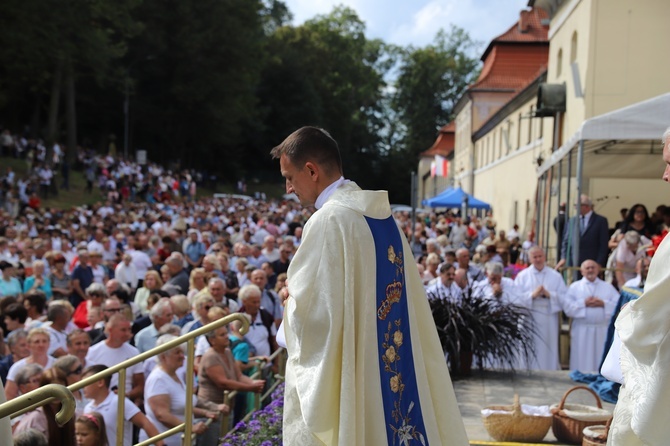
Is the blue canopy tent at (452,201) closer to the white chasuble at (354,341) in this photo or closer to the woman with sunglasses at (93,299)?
the woman with sunglasses at (93,299)

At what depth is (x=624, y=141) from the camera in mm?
11602

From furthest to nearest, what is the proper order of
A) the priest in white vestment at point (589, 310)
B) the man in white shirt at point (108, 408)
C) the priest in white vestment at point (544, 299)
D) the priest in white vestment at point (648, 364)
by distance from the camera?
the priest in white vestment at point (544, 299) → the priest in white vestment at point (589, 310) → the man in white shirt at point (108, 408) → the priest in white vestment at point (648, 364)

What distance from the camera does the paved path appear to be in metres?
6.99

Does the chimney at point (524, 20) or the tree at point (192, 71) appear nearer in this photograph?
the chimney at point (524, 20)

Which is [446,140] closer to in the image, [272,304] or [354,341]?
[272,304]

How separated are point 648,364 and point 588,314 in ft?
22.3

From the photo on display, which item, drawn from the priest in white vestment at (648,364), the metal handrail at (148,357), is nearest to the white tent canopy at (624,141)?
the metal handrail at (148,357)

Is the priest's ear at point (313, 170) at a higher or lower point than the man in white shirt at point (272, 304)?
higher

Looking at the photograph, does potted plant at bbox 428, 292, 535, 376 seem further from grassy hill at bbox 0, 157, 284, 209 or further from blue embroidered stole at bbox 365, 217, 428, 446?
grassy hill at bbox 0, 157, 284, 209

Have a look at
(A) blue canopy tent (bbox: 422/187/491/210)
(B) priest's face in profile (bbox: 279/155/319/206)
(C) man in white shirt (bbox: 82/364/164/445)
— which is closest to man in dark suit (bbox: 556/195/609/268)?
(C) man in white shirt (bbox: 82/364/164/445)

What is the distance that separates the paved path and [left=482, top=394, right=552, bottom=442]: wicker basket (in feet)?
1.00

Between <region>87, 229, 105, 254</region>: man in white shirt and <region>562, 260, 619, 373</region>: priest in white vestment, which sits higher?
<region>87, 229, 105, 254</region>: man in white shirt

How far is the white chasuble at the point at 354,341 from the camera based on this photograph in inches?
145

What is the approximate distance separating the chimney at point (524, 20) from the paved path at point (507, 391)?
116 ft
